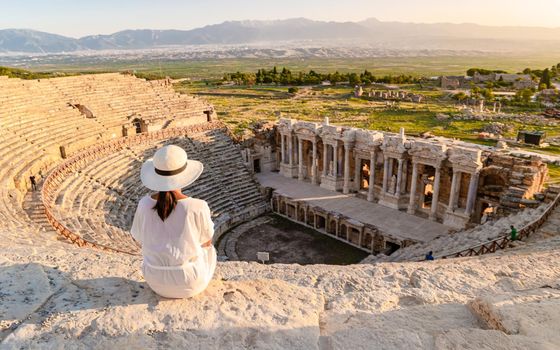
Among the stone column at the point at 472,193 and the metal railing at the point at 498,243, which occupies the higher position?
the metal railing at the point at 498,243

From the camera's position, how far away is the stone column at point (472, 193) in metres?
22.4

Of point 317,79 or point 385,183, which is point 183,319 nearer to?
point 385,183

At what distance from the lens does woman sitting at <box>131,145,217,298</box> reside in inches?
210

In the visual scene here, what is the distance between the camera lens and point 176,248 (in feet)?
17.7

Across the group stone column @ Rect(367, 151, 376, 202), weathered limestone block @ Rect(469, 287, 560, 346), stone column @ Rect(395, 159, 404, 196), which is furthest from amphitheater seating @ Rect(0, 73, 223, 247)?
stone column @ Rect(395, 159, 404, 196)

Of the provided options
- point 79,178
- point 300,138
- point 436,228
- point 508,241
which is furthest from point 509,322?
point 300,138

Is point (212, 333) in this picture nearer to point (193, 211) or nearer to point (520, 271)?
point (193, 211)

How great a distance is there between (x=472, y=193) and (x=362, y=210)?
6.38 metres

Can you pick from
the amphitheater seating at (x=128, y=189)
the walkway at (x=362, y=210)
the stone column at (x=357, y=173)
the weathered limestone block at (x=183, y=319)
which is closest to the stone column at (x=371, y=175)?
the walkway at (x=362, y=210)

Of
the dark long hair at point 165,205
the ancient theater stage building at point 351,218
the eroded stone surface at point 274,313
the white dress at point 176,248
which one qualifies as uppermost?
the dark long hair at point 165,205

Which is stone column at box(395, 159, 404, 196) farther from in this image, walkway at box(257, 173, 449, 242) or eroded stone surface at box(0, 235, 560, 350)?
eroded stone surface at box(0, 235, 560, 350)

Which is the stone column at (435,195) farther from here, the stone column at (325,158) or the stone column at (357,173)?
the stone column at (325,158)

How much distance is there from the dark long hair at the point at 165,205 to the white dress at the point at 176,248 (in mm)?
59

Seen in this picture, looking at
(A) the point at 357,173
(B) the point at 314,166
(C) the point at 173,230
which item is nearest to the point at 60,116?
(B) the point at 314,166
